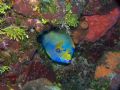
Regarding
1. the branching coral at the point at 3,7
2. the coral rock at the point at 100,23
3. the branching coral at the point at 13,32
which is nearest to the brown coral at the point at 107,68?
the coral rock at the point at 100,23

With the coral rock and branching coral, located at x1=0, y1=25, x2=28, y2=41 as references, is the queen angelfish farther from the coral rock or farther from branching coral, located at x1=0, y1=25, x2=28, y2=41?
the coral rock

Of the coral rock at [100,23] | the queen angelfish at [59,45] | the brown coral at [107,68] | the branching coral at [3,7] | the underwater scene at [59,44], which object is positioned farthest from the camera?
the brown coral at [107,68]

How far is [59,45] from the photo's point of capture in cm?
369

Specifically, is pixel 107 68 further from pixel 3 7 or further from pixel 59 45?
pixel 3 7

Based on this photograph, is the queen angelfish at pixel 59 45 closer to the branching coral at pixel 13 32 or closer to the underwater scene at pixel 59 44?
the underwater scene at pixel 59 44

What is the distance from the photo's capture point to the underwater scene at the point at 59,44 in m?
3.36

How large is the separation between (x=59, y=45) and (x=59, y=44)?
0.01m

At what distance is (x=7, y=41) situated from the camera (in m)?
3.35

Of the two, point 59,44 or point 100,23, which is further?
point 100,23

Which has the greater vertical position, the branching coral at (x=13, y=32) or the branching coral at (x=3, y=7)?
the branching coral at (x=3, y=7)

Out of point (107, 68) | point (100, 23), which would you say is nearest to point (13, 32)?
point (100, 23)

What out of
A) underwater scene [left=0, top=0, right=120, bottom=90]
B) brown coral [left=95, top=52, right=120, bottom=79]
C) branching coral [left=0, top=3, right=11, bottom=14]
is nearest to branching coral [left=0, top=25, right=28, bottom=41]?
underwater scene [left=0, top=0, right=120, bottom=90]

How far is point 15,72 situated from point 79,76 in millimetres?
1703

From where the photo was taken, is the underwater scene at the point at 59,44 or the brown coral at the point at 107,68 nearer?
the underwater scene at the point at 59,44
